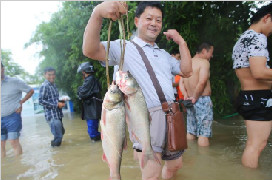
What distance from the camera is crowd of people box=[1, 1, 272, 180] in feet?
8.06

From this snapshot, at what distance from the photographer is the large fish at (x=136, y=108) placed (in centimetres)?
188

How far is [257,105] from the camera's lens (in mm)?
3266

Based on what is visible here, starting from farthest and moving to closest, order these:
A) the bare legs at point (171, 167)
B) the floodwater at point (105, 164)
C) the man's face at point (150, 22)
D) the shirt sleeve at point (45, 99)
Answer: the shirt sleeve at point (45, 99) < the floodwater at point (105, 164) < the bare legs at point (171, 167) < the man's face at point (150, 22)

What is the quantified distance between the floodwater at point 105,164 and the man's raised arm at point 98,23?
219cm

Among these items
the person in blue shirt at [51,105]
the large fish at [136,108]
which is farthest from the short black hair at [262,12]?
the person in blue shirt at [51,105]

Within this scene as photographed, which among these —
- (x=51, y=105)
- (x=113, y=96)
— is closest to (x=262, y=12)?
(x=113, y=96)

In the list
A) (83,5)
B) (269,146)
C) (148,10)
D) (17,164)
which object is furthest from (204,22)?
(17,164)

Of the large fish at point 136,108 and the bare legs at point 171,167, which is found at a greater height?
Result: the large fish at point 136,108

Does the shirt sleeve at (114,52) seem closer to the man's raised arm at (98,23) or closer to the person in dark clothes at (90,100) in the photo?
the man's raised arm at (98,23)

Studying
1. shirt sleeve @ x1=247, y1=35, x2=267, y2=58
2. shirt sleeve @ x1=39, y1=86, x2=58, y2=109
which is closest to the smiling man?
shirt sleeve @ x1=247, y1=35, x2=267, y2=58

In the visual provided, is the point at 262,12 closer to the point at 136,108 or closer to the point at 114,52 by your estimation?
the point at 114,52

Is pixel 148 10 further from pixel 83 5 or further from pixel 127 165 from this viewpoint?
pixel 83 5

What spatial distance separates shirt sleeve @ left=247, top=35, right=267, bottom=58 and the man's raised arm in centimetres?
199

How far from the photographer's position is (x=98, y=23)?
2045 millimetres
